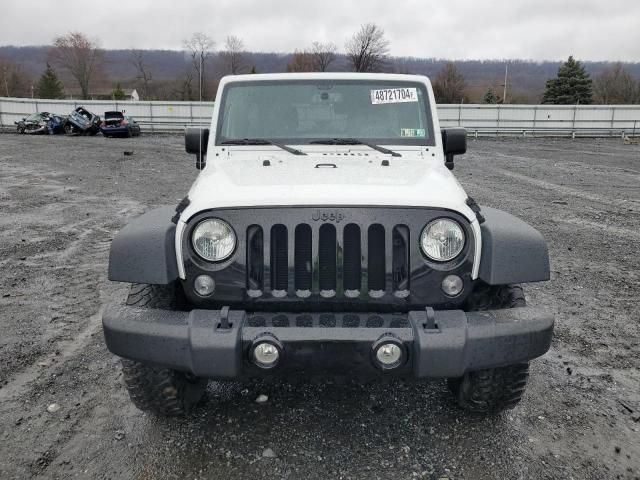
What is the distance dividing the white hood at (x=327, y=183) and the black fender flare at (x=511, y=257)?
0.17 metres

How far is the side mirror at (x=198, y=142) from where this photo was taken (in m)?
4.05

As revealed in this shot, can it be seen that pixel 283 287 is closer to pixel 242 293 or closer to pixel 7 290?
pixel 242 293

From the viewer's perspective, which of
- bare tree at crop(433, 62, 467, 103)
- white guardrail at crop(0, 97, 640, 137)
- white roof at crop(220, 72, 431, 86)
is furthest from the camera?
bare tree at crop(433, 62, 467, 103)

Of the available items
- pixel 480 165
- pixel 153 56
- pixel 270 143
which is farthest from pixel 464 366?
pixel 153 56

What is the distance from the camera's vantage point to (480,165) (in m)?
17.7

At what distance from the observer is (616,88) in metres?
59.7

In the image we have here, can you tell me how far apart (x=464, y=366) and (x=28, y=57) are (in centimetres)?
17883

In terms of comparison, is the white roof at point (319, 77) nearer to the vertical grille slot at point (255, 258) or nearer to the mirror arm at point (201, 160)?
the mirror arm at point (201, 160)

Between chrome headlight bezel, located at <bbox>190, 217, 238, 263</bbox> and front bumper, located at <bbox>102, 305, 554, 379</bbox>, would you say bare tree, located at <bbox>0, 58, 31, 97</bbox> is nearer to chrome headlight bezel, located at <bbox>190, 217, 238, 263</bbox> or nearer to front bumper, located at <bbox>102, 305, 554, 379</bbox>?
chrome headlight bezel, located at <bbox>190, 217, 238, 263</bbox>

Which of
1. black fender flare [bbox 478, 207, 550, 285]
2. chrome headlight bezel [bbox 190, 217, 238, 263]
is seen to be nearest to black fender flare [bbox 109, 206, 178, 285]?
chrome headlight bezel [bbox 190, 217, 238, 263]

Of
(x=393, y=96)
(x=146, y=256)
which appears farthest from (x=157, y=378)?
(x=393, y=96)

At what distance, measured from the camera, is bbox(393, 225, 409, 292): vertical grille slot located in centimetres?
269

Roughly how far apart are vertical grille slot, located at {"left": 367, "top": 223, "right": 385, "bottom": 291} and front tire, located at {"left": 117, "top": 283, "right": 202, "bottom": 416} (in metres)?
1.02

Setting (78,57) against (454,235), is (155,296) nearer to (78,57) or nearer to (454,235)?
(454,235)
